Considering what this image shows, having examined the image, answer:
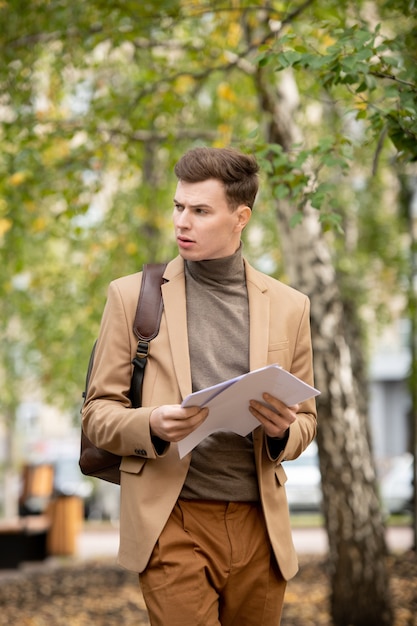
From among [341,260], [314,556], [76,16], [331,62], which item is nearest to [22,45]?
[76,16]

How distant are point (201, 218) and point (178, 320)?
0.34 metres

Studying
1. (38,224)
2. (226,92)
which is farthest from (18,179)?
(226,92)

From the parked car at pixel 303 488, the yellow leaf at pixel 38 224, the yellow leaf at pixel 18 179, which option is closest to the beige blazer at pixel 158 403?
the yellow leaf at pixel 18 179

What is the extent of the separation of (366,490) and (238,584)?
532 cm

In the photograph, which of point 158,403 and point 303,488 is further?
point 303,488

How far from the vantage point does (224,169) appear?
3.25 meters

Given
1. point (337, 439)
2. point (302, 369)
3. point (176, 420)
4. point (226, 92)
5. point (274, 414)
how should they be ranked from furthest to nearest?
point (226, 92), point (337, 439), point (302, 369), point (274, 414), point (176, 420)

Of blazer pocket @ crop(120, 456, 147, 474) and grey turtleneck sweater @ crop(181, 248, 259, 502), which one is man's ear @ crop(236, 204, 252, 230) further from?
blazer pocket @ crop(120, 456, 147, 474)

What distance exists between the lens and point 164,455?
124 inches

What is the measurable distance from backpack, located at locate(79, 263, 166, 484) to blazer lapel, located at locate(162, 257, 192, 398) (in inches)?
1.2

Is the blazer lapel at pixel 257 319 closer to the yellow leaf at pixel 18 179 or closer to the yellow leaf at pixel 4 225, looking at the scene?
the yellow leaf at pixel 18 179

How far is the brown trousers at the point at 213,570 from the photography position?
3090 mm

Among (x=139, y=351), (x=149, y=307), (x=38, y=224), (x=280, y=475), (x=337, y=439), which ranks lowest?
(x=337, y=439)

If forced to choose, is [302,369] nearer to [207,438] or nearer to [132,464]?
[207,438]
